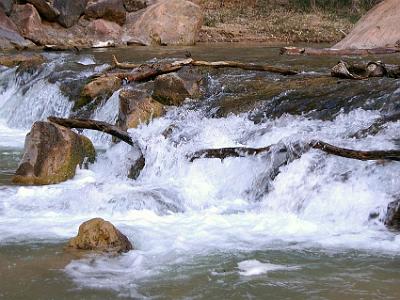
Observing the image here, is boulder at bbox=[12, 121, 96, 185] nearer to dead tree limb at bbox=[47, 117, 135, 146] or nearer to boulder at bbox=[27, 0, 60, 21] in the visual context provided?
dead tree limb at bbox=[47, 117, 135, 146]

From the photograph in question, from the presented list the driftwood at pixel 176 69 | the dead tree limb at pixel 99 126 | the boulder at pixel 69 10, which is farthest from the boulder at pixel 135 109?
the boulder at pixel 69 10

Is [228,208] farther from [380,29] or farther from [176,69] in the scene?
[380,29]

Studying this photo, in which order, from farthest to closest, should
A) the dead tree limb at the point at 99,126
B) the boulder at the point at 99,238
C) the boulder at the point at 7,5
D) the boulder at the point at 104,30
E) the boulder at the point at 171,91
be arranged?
the boulder at the point at 104,30 < the boulder at the point at 7,5 < the boulder at the point at 171,91 < the dead tree limb at the point at 99,126 < the boulder at the point at 99,238

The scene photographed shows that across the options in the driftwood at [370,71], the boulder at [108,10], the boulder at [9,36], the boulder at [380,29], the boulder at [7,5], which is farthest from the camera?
the boulder at [108,10]

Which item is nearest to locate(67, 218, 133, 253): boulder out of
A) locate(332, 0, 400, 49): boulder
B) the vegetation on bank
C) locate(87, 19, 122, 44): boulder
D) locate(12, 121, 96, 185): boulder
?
locate(12, 121, 96, 185): boulder

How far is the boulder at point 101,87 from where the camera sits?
10.0 meters

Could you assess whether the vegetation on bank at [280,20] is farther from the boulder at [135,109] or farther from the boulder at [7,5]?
the boulder at [135,109]

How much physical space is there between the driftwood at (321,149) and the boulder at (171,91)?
1900 millimetres

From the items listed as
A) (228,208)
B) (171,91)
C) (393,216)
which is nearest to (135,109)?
(171,91)

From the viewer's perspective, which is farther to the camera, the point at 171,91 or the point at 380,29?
the point at 380,29

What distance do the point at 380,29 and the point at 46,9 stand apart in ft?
36.5

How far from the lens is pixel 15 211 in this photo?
595cm

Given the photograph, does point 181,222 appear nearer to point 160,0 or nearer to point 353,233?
point 353,233

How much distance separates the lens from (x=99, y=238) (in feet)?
15.3
